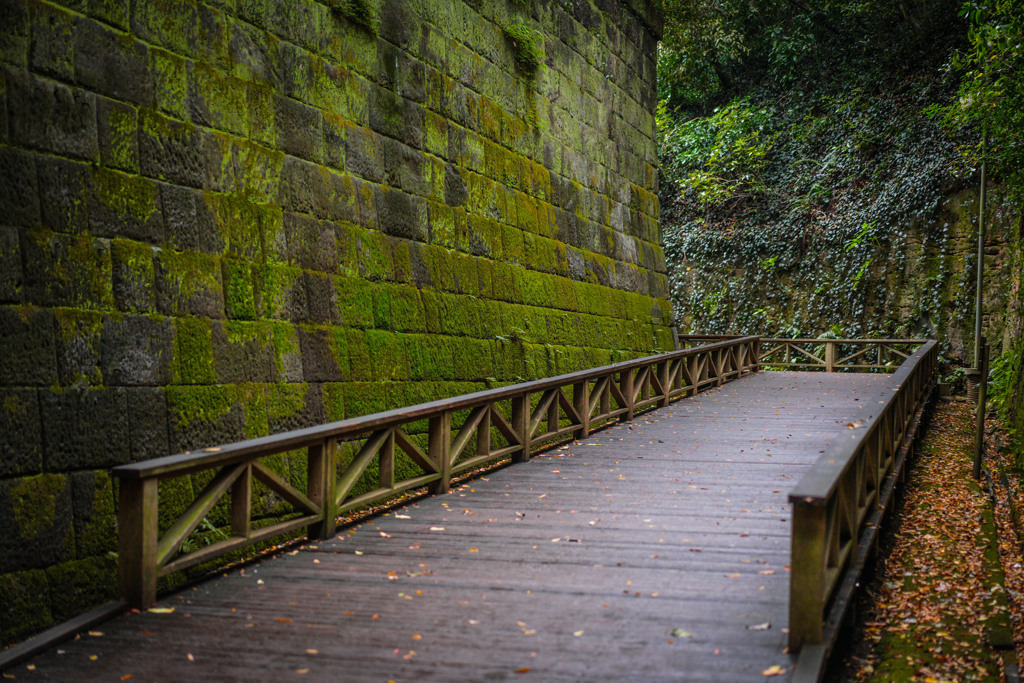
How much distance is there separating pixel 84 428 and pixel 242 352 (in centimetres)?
126

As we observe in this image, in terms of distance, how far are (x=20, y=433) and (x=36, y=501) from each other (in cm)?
34

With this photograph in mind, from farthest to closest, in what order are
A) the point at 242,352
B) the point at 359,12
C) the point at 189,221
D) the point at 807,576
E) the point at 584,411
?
1. the point at 584,411
2. the point at 359,12
3. the point at 242,352
4. the point at 189,221
5. the point at 807,576

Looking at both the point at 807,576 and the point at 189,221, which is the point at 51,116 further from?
the point at 807,576

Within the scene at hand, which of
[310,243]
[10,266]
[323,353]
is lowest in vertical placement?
[323,353]

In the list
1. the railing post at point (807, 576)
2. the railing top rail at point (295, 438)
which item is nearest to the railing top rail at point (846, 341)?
the railing top rail at point (295, 438)

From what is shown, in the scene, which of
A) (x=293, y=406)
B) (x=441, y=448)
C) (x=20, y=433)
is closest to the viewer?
(x=20, y=433)

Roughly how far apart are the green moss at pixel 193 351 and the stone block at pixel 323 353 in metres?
0.85

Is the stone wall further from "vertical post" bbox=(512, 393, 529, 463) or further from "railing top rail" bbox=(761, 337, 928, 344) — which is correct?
"railing top rail" bbox=(761, 337, 928, 344)

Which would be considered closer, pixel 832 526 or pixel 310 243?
pixel 832 526

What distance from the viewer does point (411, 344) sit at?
7133 mm

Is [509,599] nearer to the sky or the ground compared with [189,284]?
nearer to the ground

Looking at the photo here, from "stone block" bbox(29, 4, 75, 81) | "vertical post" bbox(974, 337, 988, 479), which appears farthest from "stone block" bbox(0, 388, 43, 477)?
"vertical post" bbox(974, 337, 988, 479)

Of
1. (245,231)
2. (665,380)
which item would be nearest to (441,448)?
(245,231)

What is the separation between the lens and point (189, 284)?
506 centimetres
